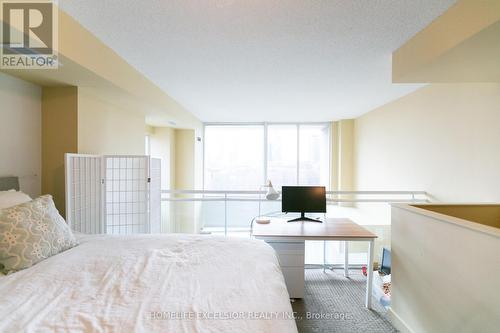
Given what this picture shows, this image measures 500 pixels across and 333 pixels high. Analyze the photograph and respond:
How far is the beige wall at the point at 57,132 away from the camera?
2367mm

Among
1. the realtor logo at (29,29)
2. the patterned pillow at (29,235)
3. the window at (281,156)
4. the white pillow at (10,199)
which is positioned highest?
the realtor logo at (29,29)

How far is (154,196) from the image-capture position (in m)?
3.10

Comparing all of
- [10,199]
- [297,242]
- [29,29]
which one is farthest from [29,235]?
[297,242]

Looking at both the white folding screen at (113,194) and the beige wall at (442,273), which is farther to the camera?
the white folding screen at (113,194)

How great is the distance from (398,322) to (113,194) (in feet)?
10.9

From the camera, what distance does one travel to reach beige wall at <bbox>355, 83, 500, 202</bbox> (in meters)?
2.26

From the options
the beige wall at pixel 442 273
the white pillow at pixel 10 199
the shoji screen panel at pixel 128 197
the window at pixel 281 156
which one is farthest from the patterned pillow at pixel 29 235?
the window at pixel 281 156

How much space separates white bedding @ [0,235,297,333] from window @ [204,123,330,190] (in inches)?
169

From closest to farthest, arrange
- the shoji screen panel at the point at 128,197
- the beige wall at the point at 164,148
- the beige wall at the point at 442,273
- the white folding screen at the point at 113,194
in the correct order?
the beige wall at the point at 442,273 < the white folding screen at the point at 113,194 < the shoji screen panel at the point at 128,197 < the beige wall at the point at 164,148

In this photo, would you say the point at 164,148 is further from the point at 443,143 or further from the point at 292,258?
the point at 443,143

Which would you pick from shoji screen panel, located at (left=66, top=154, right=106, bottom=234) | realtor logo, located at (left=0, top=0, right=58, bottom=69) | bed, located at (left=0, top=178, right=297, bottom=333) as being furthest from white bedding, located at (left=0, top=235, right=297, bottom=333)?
realtor logo, located at (left=0, top=0, right=58, bottom=69)

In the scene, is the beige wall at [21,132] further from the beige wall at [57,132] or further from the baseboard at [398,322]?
the baseboard at [398,322]

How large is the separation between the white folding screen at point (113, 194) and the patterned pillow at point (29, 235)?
2.38 feet

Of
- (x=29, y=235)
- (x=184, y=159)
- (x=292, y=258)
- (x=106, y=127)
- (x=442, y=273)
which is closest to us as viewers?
(x=29, y=235)
